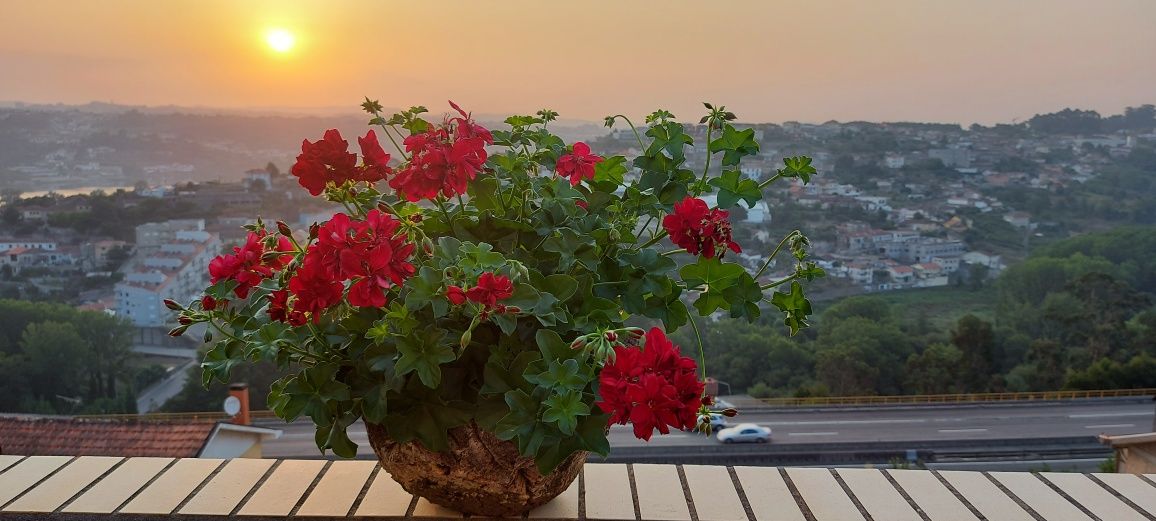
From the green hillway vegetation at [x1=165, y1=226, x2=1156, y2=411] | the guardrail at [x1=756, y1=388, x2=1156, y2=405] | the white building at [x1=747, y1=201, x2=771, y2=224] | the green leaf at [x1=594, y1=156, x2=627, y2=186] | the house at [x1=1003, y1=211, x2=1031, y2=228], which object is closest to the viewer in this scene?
the green leaf at [x1=594, y1=156, x2=627, y2=186]

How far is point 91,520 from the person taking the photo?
117cm

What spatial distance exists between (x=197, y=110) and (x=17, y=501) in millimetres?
4134

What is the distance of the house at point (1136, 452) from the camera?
98.8 inches

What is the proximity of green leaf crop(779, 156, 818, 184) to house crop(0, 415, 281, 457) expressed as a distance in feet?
8.91

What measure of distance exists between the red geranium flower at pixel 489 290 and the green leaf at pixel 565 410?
105 millimetres

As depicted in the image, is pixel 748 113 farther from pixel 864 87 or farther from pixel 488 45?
pixel 488 45

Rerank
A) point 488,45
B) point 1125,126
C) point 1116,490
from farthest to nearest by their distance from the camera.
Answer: point 1125,126 → point 488,45 → point 1116,490

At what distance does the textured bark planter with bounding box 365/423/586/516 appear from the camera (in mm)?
991

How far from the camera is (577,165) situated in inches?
42.0

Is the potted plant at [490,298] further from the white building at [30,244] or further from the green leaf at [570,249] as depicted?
the white building at [30,244]

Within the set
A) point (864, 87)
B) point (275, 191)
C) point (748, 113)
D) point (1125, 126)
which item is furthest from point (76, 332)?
point (1125, 126)

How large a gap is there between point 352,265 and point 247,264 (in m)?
0.22

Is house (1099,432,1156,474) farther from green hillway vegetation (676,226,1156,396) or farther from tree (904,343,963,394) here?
tree (904,343,963,394)

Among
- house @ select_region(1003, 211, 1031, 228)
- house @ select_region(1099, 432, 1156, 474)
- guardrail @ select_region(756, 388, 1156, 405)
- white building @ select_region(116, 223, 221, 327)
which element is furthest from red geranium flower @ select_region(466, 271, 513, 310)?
house @ select_region(1003, 211, 1031, 228)
